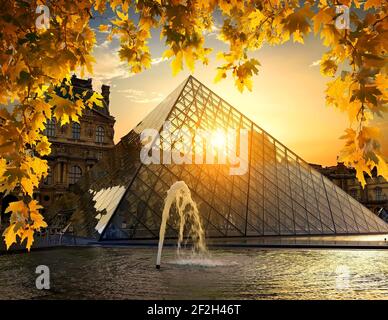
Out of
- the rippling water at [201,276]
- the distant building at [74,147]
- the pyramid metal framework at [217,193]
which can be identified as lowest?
the rippling water at [201,276]

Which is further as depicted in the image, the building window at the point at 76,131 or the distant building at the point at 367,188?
the distant building at the point at 367,188

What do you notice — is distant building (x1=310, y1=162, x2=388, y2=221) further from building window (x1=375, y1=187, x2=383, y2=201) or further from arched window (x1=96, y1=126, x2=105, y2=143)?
arched window (x1=96, y1=126, x2=105, y2=143)

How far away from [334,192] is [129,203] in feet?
45.4

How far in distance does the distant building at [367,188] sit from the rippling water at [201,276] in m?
54.0

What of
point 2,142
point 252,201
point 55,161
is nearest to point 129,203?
point 252,201

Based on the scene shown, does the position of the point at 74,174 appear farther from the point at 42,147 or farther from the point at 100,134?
the point at 42,147

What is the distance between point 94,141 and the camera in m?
54.1

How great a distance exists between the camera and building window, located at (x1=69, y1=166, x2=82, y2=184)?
5184 cm

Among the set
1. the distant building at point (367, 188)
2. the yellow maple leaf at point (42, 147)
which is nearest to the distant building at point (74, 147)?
the distant building at point (367, 188)

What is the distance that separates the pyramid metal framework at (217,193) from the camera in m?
18.3

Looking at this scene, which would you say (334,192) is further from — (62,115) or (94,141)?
(94,141)

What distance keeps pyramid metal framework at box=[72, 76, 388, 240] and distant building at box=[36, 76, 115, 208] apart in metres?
23.1

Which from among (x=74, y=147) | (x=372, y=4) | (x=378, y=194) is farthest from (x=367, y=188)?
(x=372, y=4)

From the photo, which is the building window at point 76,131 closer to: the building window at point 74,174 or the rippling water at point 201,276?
the building window at point 74,174
